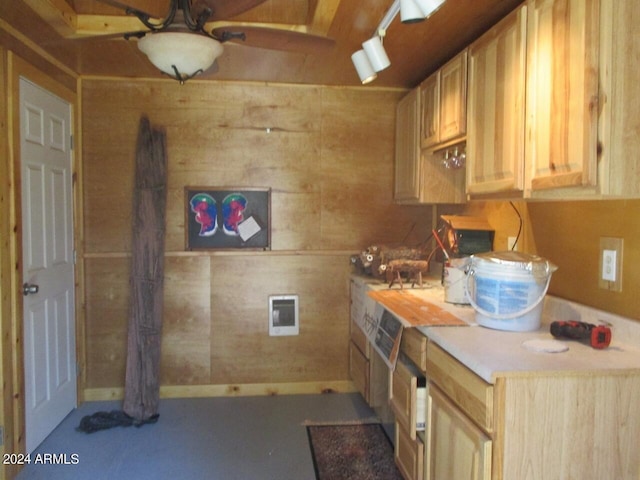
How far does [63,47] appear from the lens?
2.77 m

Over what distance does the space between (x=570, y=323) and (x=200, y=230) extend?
2.48 m

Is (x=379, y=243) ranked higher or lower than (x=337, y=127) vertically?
lower

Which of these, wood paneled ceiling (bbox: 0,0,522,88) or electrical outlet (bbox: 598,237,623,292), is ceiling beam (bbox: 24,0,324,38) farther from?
electrical outlet (bbox: 598,237,623,292)

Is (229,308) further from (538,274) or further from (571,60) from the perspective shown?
(571,60)

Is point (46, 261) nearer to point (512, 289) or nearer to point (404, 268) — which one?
point (404, 268)

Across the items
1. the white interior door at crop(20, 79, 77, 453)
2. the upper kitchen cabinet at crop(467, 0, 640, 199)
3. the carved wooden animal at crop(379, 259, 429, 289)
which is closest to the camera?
the upper kitchen cabinet at crop(467, 0, 640, 199)

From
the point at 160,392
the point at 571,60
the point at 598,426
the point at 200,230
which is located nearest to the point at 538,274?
the point at 598,426

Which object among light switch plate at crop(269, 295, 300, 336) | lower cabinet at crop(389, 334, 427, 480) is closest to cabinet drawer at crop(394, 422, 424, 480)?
lower cabinet at crop(389, 334, 427, 480)

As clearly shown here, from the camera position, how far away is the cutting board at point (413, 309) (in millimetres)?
2004

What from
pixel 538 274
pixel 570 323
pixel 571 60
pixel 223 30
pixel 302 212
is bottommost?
pixel 570 323

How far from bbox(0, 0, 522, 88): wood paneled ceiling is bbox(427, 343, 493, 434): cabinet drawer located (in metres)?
1.36

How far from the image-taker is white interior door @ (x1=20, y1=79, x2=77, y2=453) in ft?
8.67

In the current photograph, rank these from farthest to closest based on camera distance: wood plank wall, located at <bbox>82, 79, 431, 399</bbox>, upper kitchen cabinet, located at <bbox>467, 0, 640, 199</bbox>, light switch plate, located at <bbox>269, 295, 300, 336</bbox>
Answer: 1. light switch plate, located at <bbox>269, 295, 300, 336</bbox>
2. wood plank wall, located at <bbox>82, 79, 431, 399</bbox>
3. upper kitchen cabinet, located at <bbox>467, 0, 640, 199</bbox>

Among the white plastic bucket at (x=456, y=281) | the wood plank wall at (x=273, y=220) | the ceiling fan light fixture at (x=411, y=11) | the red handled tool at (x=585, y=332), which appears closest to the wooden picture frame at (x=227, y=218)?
the wood plank wall at (x=273, y=220)
